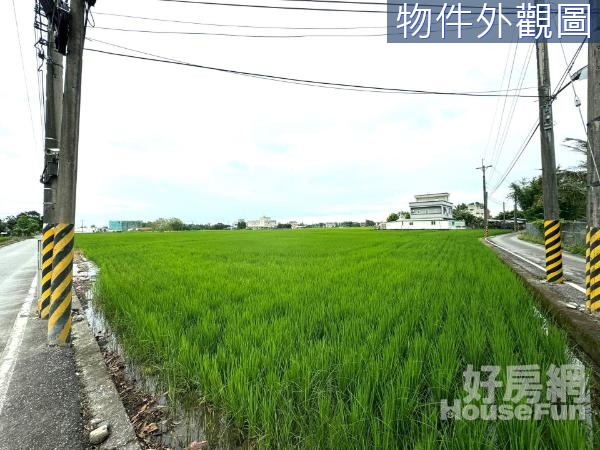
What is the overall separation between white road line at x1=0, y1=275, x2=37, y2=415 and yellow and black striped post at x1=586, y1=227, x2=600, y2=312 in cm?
707

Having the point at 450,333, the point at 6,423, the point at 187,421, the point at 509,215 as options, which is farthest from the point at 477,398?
the point at 509,215

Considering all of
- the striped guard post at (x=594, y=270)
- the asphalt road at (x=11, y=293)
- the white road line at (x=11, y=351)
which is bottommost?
the white road line at (x=11, y=351)

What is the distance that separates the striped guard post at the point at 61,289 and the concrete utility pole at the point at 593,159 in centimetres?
737

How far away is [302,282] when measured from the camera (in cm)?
629

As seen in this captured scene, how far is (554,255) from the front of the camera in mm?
6766

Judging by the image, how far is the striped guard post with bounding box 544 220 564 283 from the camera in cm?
673

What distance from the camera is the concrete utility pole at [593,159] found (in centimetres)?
437

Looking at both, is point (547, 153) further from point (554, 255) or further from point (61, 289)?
point (61, 289)

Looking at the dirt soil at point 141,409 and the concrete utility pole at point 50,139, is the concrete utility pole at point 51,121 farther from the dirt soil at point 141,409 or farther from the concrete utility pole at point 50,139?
the dirt soil at point 141,409

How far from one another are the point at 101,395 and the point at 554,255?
8.46m

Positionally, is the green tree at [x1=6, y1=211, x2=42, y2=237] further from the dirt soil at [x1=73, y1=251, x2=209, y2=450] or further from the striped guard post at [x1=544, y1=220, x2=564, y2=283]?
the striped guard post at [x1=544, y1=220, x2=564, y2=283]

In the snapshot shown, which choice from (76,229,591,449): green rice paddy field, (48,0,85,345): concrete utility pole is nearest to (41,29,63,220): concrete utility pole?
(48,0,85,345): concrete utility pole

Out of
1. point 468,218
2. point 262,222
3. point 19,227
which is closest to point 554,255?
point 468,218

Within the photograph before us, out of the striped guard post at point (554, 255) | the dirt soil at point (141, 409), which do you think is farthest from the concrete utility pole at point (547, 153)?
the dirt soil at point (141, 409)
